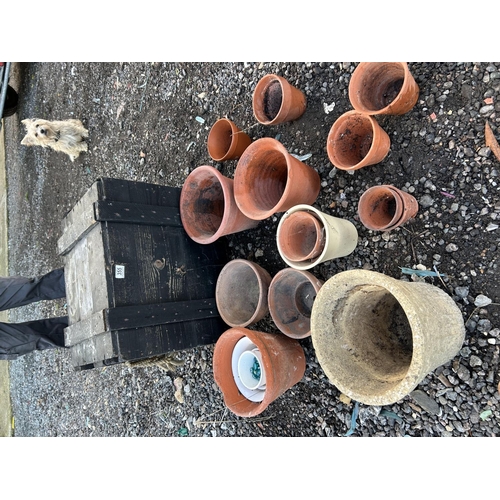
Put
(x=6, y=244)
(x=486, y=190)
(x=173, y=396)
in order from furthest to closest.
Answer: (x=6, y=244), (x=173, y=396), (x=486, y=190)

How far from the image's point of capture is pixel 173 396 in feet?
12.3

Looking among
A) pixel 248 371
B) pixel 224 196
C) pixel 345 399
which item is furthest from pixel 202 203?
pixel 345 399

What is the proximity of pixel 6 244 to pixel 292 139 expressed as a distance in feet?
20.6

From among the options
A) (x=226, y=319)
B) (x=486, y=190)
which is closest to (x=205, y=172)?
(x=226, y=319)

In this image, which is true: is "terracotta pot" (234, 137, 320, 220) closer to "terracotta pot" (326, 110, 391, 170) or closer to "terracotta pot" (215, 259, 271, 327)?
"terracotta pot" (326, 110, 391, 170)

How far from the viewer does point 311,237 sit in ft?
8.46

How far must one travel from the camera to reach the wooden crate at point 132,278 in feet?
7.91

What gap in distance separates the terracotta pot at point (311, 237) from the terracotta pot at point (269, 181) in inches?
4.9

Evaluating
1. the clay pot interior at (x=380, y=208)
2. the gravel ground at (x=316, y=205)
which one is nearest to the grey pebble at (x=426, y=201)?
the gravel ground at (x=316, y=205)

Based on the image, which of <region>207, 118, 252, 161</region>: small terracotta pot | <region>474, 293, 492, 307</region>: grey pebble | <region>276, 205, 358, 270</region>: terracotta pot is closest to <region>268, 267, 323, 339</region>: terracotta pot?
<region>276, 205, 358, 270</region>: terracotta pot

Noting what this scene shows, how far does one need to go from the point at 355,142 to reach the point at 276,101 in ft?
2.44

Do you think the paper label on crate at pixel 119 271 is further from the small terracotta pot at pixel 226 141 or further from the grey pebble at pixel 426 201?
the grey pebble at pixel 426 201

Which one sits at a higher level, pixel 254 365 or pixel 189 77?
pixel 189 77

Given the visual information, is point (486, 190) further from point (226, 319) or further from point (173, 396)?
point (173, 396)
